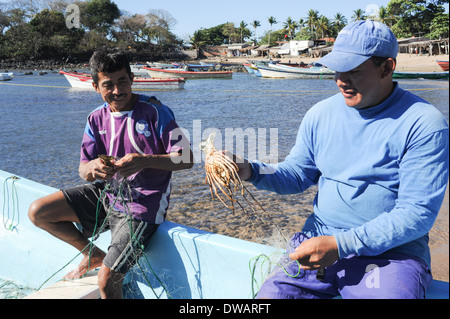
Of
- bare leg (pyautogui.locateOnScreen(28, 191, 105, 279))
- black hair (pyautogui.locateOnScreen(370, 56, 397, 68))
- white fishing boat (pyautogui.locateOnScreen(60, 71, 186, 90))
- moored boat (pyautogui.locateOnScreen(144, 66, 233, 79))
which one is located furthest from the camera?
moored boat (pyautogui.locateOnScreen(144, 66, 233, 79))

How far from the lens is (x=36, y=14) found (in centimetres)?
8081

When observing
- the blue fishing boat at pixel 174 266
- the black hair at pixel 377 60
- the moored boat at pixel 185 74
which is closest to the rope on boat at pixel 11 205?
the blue fishing boat at pixel 174 266

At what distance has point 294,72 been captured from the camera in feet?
129

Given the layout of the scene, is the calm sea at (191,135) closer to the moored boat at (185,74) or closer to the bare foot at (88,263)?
the bare foot at (88,263)

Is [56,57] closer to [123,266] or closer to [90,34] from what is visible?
[90,34]

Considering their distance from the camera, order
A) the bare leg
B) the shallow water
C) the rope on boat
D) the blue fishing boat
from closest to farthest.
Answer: the blue fishing boat
the bare leg
the rope on boat
the shallow water

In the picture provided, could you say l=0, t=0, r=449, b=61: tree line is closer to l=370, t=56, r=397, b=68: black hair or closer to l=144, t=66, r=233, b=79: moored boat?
l=144, t=66, r=233, b=79: moored boat

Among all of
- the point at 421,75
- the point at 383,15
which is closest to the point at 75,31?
the point at 383,15

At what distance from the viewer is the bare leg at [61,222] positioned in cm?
298

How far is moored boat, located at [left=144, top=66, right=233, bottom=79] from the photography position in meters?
38.2

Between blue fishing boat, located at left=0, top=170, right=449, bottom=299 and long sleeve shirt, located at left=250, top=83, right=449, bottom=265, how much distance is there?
433 millimetres

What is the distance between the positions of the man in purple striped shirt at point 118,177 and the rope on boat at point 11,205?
112 centimetres

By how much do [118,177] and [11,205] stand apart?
1876 mm

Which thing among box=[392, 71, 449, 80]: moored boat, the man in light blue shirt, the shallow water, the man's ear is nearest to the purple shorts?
the man in light blue shirt
